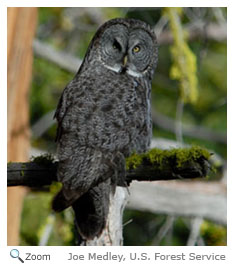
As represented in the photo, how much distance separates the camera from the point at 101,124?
2582mm

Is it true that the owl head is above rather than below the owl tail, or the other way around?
above

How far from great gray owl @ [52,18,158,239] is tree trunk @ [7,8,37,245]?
100cm

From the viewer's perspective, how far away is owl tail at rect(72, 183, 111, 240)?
261 cm

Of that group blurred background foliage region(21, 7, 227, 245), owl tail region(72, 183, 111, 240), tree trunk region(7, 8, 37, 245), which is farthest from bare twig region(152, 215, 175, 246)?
owl tail region(72, 183, 111, 240)

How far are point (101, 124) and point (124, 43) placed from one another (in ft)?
2.04

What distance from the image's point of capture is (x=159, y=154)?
241cm

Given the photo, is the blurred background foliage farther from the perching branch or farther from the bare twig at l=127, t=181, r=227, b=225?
the perching branch

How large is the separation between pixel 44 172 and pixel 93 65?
0.64m

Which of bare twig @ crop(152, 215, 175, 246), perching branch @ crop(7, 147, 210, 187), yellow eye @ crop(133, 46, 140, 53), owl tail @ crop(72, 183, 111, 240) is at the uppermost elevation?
yellow eye @ crop(133, 46, 140, 53)
